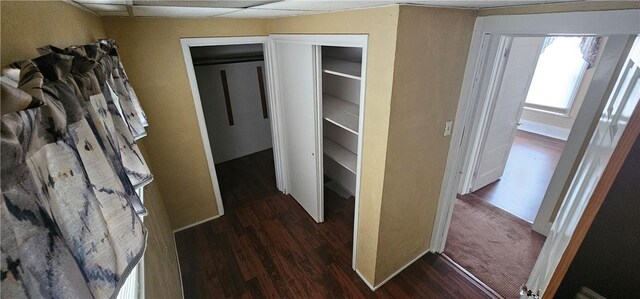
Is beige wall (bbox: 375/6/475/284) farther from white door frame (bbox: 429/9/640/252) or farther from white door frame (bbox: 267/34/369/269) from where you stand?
white door frame (bbox: 267/34/369/269)

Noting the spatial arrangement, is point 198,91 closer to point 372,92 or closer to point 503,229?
point 372,92

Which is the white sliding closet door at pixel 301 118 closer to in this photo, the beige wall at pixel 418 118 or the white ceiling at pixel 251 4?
the white ceiling at pixel 251 4

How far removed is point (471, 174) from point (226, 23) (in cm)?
319

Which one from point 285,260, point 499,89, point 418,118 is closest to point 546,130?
point 499,89

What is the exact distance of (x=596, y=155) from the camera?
93 cm

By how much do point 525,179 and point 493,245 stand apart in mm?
1679

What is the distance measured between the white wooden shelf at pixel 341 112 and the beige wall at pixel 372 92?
2.05 ft

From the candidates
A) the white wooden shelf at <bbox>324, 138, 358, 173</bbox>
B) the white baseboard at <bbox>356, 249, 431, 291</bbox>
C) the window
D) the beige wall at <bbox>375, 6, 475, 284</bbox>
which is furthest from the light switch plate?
the window

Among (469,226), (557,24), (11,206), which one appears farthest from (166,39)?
(469,226)

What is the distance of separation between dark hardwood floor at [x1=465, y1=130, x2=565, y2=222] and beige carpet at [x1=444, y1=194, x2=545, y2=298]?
21 cm

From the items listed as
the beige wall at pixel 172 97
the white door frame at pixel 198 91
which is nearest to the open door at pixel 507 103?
the white door frame at pixel 198 91

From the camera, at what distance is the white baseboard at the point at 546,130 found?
185 inches

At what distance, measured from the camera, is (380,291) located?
210 cm

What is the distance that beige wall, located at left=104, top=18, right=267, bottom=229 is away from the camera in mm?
2016
